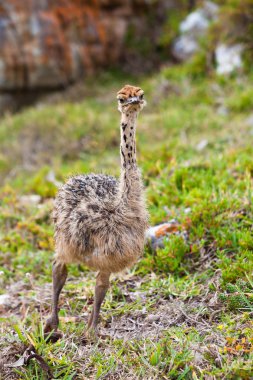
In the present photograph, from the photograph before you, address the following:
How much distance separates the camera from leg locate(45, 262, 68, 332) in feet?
14.7

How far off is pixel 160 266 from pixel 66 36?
7843 millimetres

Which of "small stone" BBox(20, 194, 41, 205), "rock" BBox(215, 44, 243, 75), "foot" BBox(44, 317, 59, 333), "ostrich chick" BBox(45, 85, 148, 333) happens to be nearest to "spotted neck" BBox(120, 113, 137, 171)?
"ostrich chick" BBox(45, 85, 148, 333)

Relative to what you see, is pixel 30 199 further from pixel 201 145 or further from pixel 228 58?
pixel 228 58

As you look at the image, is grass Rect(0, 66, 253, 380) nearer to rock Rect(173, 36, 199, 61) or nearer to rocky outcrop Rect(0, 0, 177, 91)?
rocky outcrop Rect(0, 0, 177, 91)

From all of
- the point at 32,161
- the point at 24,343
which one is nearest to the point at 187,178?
the point at 24,343

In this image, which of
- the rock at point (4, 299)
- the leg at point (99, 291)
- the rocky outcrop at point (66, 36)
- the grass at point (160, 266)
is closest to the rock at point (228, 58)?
the grass at point (160, 266)

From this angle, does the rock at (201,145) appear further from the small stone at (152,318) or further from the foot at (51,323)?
the foot at (51,323)

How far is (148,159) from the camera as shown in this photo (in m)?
7.36

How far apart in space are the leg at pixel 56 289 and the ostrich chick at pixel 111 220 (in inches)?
7.2

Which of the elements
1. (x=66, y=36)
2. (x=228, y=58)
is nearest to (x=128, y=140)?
(x=228, y=58)

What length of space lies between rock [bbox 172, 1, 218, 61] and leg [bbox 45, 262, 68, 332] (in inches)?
316

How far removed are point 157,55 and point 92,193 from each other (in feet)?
29.2

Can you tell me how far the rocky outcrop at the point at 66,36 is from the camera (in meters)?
11.2

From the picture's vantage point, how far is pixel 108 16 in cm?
1239
